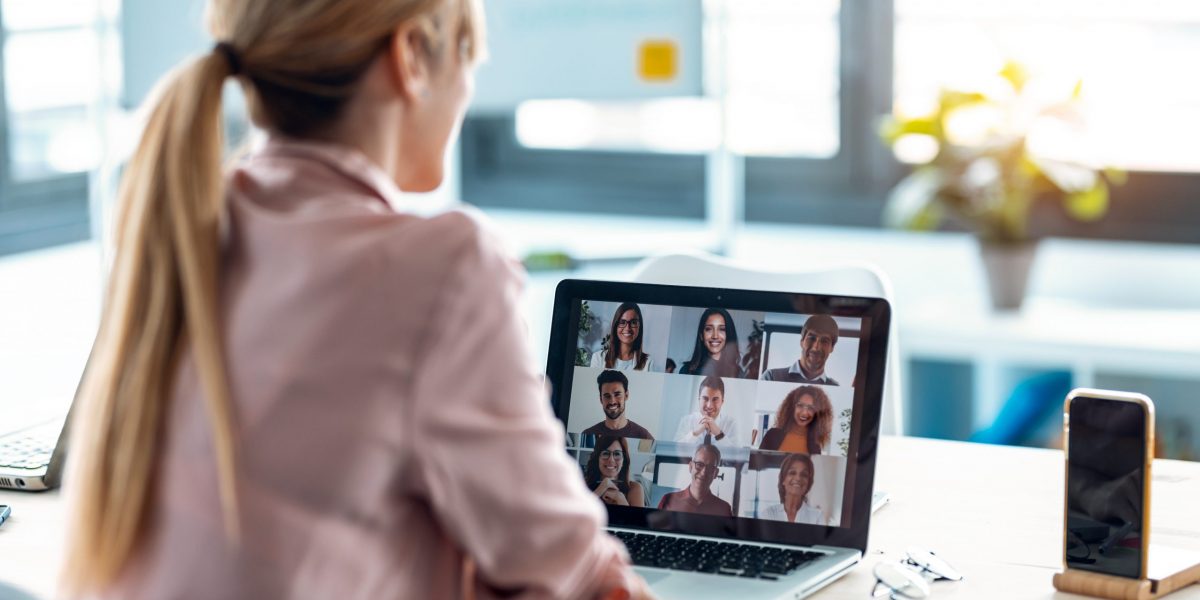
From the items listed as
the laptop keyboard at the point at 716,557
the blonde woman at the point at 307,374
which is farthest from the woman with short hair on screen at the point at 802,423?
the blonde woman at the point at 307,374

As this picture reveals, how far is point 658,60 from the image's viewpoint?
3105mm

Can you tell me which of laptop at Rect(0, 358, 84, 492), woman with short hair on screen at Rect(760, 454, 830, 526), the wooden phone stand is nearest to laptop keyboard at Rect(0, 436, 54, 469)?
laptop at Rect(0, 358, 84, 492)

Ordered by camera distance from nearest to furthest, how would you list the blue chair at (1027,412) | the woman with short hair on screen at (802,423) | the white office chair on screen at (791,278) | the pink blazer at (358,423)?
the pink blazer at (358,423), the woman with short hair on screen at (802,423), the white office chair on screen at (791,278), the blue chair at (1027,412)

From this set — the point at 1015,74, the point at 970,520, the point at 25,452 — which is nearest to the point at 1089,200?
the point at 1015,74

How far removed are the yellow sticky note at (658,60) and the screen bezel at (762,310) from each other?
1741 millimetres

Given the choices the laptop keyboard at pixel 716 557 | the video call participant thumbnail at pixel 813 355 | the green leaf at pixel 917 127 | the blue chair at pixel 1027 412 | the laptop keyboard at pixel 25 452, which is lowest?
the blue chair at pixel 1027 412

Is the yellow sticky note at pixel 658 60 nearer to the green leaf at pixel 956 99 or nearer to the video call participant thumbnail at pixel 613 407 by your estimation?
the green leaf at pixel 956 99

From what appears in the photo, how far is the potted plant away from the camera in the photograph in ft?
10.1

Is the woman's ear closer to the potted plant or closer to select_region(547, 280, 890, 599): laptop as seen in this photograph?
select_region(547, 280, 890, 599): laptop

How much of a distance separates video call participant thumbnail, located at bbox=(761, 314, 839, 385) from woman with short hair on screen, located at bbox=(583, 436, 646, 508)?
165 mm

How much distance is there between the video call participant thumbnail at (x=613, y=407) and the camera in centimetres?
140

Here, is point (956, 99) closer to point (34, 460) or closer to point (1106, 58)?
point (1106, 58)

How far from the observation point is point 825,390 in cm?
134

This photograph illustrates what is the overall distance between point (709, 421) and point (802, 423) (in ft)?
0.30
